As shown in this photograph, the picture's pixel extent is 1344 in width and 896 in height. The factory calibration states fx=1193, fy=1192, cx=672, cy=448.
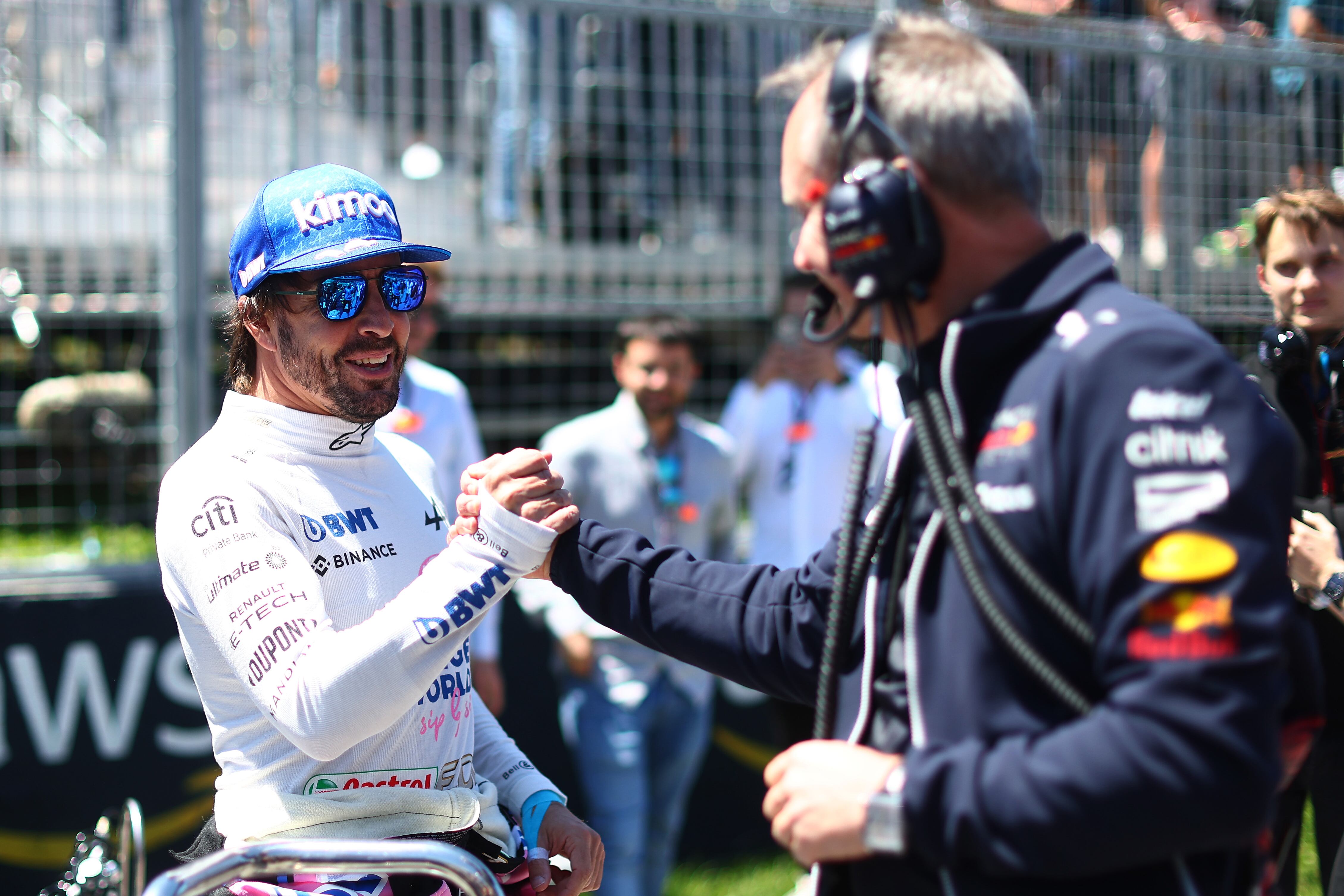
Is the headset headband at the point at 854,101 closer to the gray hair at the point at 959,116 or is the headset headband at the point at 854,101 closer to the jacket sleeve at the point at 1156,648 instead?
the gray hair at the point at 959,116

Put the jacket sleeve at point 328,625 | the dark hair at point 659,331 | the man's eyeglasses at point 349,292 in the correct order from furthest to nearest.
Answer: the dark hair at point 659,331, the man's eyeglasses at point 349,292, the jacket sleeve at point 328,625

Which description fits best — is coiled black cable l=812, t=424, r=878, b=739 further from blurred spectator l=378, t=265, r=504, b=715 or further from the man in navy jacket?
blurred spectator l=378, t=265, r=504, b=715

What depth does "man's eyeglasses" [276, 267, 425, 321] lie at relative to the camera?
2211 mm

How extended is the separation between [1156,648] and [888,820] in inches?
14.0

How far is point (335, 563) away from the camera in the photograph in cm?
210

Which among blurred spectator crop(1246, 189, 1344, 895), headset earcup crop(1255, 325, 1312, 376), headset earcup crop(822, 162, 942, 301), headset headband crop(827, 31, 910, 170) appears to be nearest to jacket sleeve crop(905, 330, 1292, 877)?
headset earcup crop(822, 162, 942, 301)

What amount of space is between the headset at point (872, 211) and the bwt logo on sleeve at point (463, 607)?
78cm

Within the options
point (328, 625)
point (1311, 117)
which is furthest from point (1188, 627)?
point (1311, 117)

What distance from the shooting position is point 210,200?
15.9 ft

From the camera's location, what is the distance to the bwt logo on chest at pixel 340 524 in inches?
82.9

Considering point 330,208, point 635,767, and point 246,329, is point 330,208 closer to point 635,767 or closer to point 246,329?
point 246,329

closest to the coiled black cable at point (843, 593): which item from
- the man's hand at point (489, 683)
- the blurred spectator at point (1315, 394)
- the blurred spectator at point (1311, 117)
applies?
the blurred spectator at point (1315, 394)

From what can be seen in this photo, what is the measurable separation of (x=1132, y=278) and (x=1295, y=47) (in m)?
1.56

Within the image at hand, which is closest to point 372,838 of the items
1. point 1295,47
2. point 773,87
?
point 773,87
